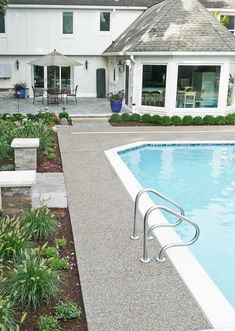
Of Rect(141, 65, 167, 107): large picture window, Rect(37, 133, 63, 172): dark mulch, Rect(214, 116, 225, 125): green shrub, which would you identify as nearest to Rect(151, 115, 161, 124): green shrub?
Rect(141, 65, 167, 107): large picture window

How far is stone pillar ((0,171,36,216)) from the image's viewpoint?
6.97m

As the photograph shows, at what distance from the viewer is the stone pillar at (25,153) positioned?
1033cm

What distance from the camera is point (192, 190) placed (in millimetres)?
11039

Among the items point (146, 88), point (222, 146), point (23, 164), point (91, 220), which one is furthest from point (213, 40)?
point (91, 220)

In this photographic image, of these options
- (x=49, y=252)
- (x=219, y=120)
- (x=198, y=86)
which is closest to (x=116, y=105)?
(x=198, y=86)

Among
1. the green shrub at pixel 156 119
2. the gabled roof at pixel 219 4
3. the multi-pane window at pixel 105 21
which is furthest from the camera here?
the gabled roof at pixel 219 4

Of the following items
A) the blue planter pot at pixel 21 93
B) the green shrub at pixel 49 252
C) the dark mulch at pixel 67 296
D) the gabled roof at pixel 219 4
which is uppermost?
the gabled roof at pixel 219 4

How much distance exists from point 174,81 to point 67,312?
1574 cm

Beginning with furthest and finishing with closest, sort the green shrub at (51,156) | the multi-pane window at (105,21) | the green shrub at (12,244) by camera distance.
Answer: the multi-pane window at (105,21) < the green shrub at (51,156) < the green shrub at (12,244)

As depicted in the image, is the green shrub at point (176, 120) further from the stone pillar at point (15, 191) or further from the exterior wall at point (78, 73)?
the stone pillar at point (15, 191)

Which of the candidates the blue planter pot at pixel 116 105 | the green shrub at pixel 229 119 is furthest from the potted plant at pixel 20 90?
the green shrub at pixel 229 119

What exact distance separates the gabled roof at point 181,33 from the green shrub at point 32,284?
1511cm

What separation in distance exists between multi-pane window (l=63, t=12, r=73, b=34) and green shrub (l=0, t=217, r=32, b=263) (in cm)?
2237

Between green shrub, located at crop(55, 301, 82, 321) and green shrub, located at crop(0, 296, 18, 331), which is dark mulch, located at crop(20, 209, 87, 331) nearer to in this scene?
green shrub, located at crop(55, 301, 82, 321)
